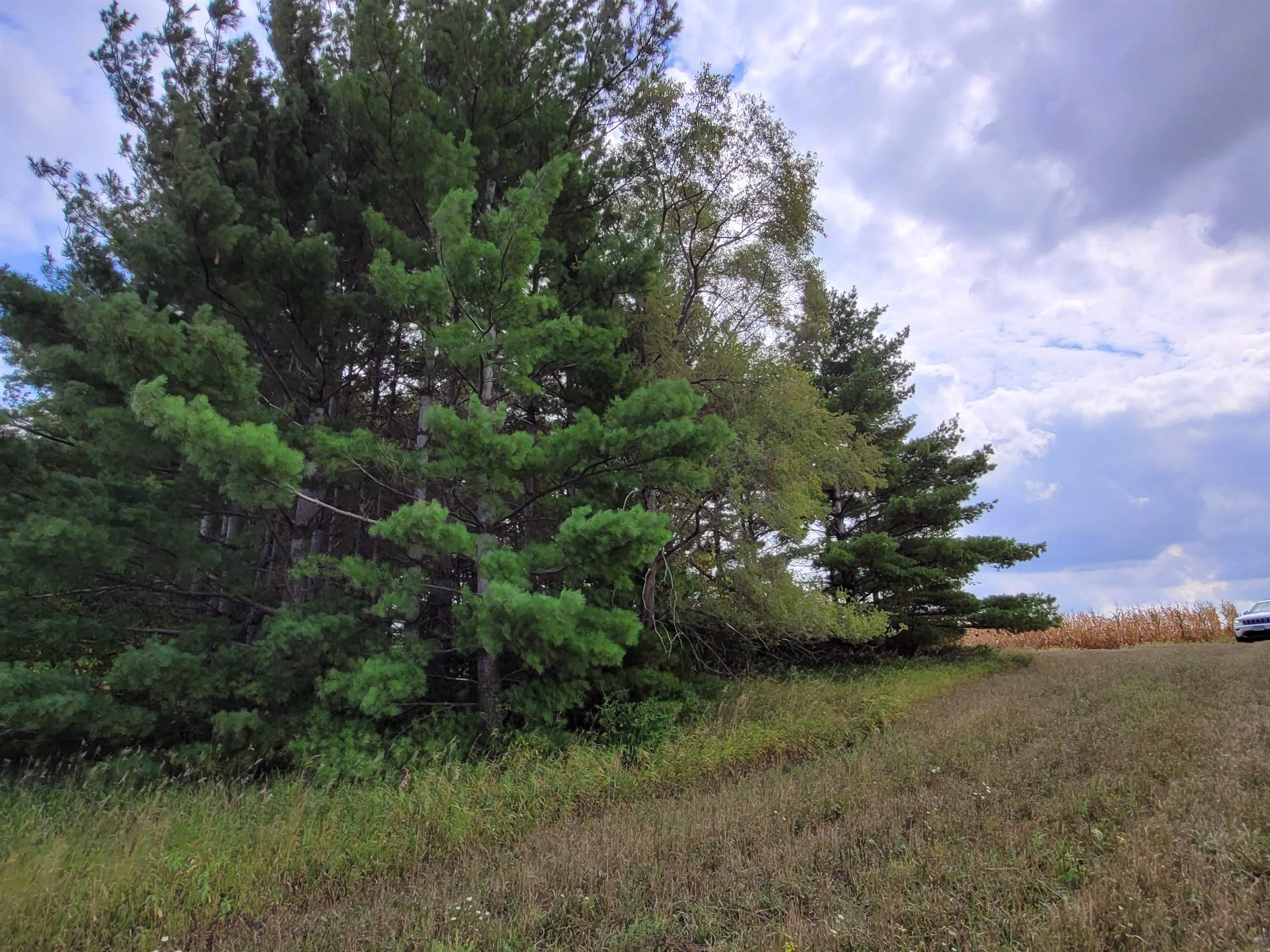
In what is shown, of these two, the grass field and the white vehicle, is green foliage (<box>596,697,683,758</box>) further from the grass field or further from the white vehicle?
the white vehicle

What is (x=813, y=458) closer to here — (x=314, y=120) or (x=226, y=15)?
(x=314, y=120)

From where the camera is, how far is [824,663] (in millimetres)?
14836

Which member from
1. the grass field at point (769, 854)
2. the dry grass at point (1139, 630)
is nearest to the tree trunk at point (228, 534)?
the grass field at point (769, 854)

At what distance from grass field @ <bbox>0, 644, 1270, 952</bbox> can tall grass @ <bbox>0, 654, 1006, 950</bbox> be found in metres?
0.02

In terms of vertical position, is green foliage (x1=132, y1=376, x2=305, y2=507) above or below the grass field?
above

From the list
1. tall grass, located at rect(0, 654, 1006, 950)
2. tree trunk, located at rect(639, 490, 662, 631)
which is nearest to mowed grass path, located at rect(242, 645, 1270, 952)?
tall grass, located at rect(0, 654, 1006, 950)

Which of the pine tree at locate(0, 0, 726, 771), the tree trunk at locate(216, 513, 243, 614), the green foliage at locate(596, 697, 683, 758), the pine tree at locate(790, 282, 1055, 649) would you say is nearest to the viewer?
the pine tree at locate(0, 0, 726, 771)

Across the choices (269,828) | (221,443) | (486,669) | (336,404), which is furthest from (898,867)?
(336,404)

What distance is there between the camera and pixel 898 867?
326 centimetres

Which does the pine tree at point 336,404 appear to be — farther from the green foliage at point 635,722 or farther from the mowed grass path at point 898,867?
the mowed grass path at point 898,867

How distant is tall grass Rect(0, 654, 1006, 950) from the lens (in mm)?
3365

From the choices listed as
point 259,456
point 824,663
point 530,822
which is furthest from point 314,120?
point 824,663

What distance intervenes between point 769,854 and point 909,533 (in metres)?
14.8

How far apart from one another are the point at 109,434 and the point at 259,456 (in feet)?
8.94
